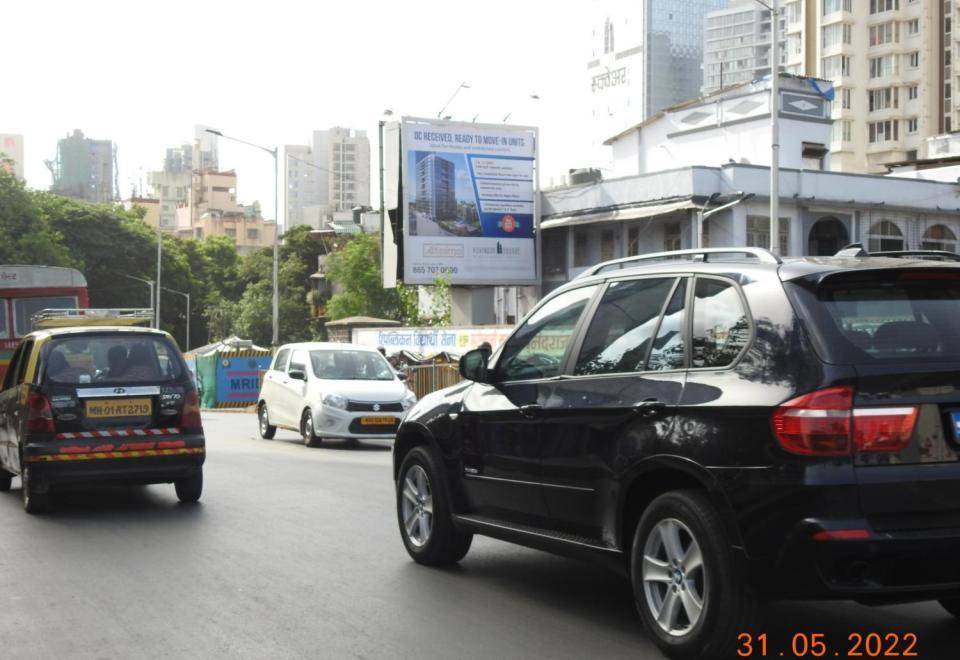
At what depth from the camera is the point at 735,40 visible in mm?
191250

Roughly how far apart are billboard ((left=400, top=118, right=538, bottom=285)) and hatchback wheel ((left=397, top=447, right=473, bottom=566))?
35.7 meters

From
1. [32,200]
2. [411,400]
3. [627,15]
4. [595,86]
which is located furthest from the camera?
[627,15]

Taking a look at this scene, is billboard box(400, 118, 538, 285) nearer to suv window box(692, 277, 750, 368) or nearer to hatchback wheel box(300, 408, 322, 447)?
hatchback wheel box(300, 408, 322, 447)

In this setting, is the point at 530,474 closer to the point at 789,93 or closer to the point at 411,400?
the point at 411,400

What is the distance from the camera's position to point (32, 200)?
69.6 meters

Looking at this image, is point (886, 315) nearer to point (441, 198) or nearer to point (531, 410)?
point (531, 410)

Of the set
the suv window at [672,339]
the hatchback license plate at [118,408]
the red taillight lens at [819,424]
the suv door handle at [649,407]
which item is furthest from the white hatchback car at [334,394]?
the red taillight lens at [819,424]

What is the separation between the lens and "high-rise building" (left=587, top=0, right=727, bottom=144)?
16688cm

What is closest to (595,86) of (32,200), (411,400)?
(32,200)

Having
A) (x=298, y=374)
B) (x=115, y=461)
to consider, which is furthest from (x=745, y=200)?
(x=115, y=461)

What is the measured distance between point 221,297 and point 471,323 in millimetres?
60886

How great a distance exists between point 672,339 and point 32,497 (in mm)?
7348

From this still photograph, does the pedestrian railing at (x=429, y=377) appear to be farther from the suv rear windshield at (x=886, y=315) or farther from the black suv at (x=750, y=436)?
the suv rear windshield at (x=886, y=315)

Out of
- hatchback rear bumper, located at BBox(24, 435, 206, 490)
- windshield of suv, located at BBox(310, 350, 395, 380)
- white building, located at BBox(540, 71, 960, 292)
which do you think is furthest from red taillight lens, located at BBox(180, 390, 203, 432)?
white building, located at BBox(540, 71, 960, 292)
